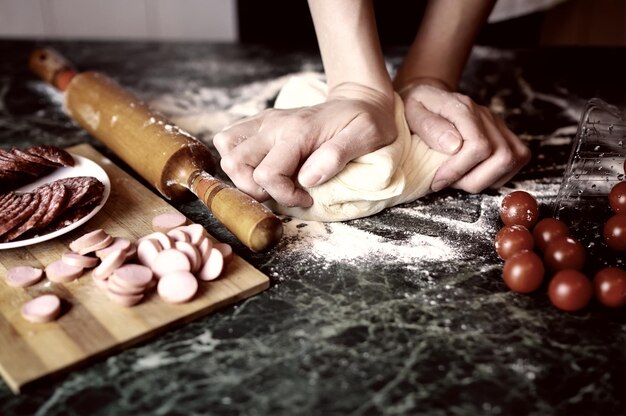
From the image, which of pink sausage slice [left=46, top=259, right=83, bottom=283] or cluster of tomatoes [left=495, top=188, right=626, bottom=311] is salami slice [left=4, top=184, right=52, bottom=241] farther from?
cluster of tomatoes [left=495, top=188, right=626, bottom=311]

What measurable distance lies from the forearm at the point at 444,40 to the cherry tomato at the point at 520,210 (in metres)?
0.49

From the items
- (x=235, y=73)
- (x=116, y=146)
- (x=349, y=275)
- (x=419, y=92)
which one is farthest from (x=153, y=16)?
(x=349, y=275)

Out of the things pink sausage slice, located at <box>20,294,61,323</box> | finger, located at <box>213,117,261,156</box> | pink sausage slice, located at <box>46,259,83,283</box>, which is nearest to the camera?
pink sausage slice, located at <box>20,294,61,323</box>

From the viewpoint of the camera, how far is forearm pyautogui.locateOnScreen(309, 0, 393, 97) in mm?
1549

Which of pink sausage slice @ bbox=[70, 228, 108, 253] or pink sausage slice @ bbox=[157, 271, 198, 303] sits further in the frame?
pink sausage slice @ bbox=[70, 228, 108, 253]

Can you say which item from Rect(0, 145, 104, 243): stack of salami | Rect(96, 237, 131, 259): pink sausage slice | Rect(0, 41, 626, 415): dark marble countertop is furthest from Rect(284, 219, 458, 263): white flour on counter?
Rect(0, 145, 104, 243): stack of salami

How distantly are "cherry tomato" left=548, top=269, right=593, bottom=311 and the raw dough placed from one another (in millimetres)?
413

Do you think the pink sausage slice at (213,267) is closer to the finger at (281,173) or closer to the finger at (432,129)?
the finger at (281,173)

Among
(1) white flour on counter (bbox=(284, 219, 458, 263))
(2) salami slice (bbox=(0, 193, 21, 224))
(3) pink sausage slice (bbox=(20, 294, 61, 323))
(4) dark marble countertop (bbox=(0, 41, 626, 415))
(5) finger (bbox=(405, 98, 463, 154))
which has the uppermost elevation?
(5) finger (bbox=(405, 98, 463, 154))

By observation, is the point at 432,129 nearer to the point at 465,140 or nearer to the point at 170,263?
the point at 465,140

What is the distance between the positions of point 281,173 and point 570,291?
1.98 ft

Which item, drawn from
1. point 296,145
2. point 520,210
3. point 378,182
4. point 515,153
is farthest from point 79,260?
point 515,153

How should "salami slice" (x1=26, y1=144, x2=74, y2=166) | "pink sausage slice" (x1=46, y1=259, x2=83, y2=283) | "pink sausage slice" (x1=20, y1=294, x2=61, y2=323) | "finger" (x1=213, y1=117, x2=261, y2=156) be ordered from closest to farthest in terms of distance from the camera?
"pink sausage slice" (x1=20, y1=294, x2=61, y2=323), "pink sausage slice" (x1=46, y1=259, x2=83, y2=283), "finger" (x1=213, y1=117, x2=261, y2=156), "salami slice" (x1=26, y1=144, x2=74, y2=166)

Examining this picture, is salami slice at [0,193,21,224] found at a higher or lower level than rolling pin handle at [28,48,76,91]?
lower
